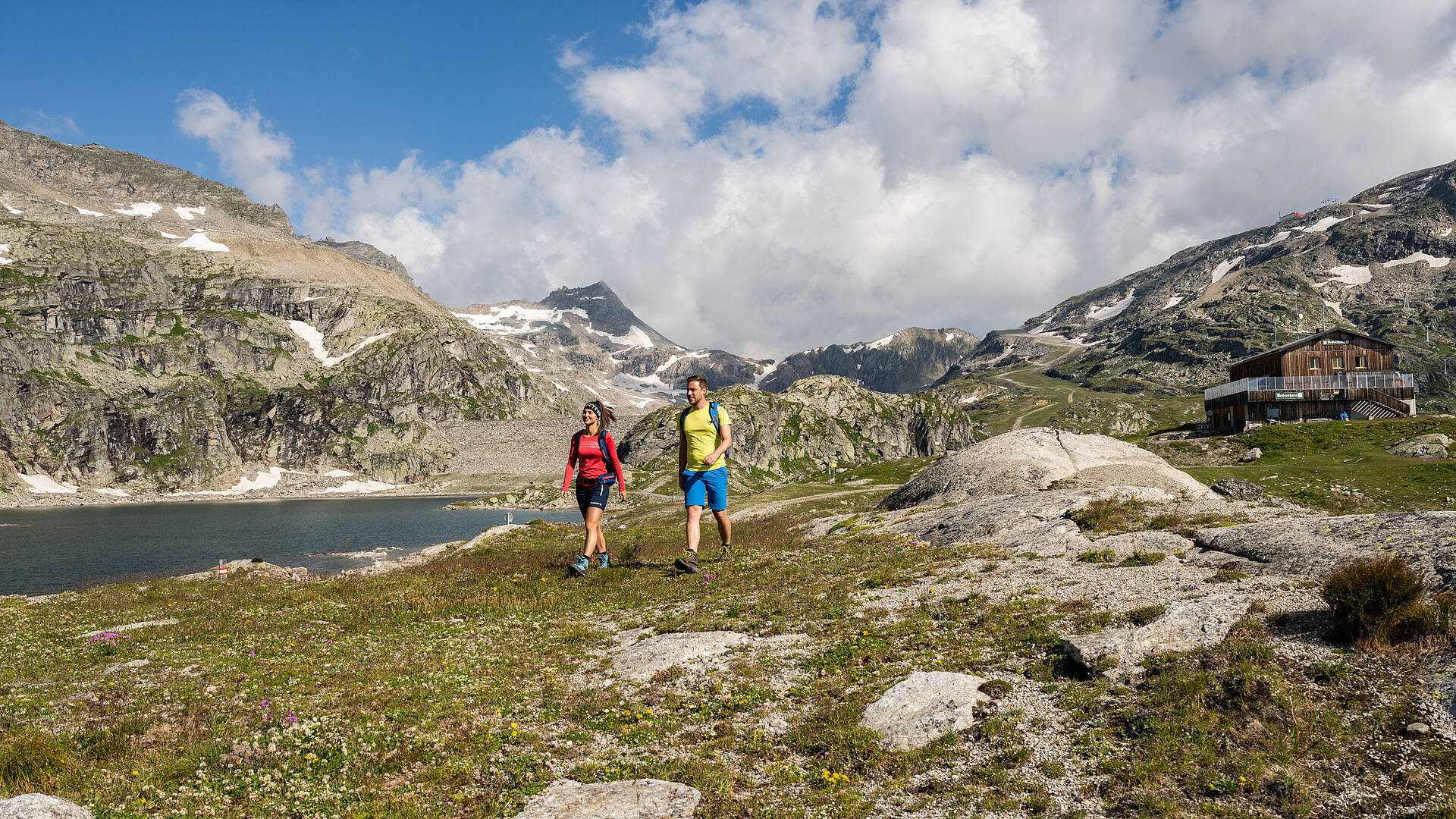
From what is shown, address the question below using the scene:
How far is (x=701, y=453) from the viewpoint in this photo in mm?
21375

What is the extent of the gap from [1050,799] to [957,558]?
46.0 feet

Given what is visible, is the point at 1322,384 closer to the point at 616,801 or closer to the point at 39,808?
the point at 616,801

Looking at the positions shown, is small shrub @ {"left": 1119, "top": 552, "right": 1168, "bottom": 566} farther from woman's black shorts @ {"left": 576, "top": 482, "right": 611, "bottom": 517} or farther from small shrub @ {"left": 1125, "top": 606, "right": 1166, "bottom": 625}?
woman's black shorts @ {"left": 576, "top": 482, "right": 611, "bottom": 517}

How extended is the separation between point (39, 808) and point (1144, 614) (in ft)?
53.7

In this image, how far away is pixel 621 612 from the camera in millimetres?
19469

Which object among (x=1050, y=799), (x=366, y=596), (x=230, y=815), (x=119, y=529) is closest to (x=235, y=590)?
(x=366, y=596)

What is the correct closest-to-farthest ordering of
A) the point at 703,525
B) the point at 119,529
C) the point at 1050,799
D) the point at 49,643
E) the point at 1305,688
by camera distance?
1. the point at 1050,799
2. the point at 1305,688
3. the point at 49,643
4. the point at 703,525
5. the point at 119,529

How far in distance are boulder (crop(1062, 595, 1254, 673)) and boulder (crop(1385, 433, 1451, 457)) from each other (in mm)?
59149

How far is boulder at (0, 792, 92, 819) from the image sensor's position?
7421 mm

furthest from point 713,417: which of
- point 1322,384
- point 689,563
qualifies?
point 1322,384

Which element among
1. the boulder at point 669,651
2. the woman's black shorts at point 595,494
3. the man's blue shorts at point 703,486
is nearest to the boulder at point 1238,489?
the man's blue shorts at point 703,486

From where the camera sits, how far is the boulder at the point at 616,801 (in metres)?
8.20

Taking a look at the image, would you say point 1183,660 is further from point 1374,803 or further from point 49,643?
point 49,643

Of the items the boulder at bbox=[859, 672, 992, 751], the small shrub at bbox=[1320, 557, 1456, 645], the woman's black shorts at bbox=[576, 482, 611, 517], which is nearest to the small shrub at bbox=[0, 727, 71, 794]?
the boulder at bbox=[859, 672, 992, 751]
